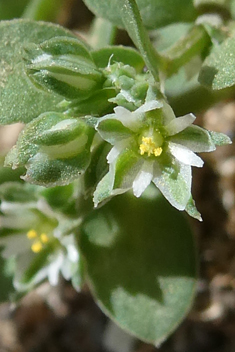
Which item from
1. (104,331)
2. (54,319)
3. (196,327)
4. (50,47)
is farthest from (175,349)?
(50,47)

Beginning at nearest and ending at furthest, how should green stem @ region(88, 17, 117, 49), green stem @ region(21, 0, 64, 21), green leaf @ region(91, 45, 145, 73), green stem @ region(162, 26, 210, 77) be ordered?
green leaf @ region(91, 45, 145, 73) → green stem @ region(162, 26, 210, 77) → green stem @ region(88, 17, 117, 49) → green stem @ region(21, 0, 64, 21)

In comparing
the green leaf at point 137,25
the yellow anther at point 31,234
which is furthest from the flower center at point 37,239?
the green leaf at point 137,25

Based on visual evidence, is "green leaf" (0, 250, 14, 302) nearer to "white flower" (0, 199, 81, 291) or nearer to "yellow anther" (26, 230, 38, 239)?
"white flower" (0, 199, 81, 291)

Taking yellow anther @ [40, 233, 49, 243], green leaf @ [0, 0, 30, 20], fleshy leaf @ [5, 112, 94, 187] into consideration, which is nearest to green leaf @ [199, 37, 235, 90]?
fleshy leaf @ [5, 112, 94, 187]

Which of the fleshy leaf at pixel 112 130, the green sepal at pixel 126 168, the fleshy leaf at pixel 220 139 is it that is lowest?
the fleshy leaf at pixel 220 139

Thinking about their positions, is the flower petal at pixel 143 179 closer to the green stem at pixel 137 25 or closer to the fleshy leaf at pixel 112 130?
the fleshy leaf at pixel 112 130
